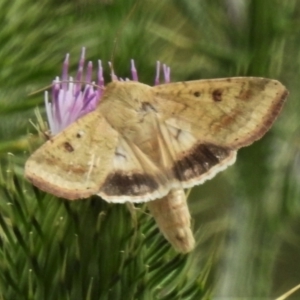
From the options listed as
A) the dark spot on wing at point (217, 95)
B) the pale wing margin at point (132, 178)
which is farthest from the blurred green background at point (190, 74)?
the dark spot on wing at point (217, 95)

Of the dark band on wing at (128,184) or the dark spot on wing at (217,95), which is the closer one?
the dark band on wing at (128,184)

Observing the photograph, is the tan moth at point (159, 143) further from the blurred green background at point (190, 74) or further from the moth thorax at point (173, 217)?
the blurred green background at point (190, 74)

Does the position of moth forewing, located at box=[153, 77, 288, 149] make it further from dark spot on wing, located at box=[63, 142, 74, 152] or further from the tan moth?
dark spot on wing, located at box=[63, 142, 74, 152]

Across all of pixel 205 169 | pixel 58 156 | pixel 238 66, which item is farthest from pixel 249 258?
pixel 58 156

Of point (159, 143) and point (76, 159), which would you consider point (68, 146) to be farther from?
point (159, 143)

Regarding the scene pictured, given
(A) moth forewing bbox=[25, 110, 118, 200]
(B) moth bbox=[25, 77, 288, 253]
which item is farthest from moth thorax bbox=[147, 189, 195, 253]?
(A) moth forewing bbox=[25, 110, 118, 200]

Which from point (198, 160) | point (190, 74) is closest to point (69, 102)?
point (198, 160)

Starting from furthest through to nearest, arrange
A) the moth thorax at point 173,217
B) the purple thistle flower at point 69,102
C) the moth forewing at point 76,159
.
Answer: the purple thistle flower at point 69,102 < the moth thorax at point 173,217 < the moth forewing at point 76,159

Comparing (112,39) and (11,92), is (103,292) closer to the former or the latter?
(11,92)
